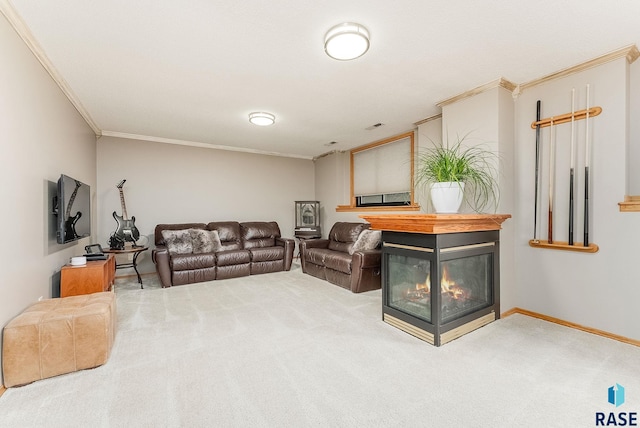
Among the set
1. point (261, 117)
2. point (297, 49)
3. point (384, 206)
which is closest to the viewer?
point (297, 49)

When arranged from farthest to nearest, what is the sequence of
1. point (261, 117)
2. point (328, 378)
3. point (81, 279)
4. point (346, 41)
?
point (261, 117) < point (81, 279) < point (346, 41) < point (328, 378)

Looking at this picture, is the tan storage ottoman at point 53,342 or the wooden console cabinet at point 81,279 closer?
the tan storage ottoman at point 53,342

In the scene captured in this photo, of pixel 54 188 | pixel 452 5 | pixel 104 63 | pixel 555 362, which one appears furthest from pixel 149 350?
Answer: pixel 452 5

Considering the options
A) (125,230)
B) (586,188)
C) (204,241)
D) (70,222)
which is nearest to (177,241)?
(204,241)

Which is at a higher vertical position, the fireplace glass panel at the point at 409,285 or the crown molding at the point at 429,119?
the crown molding at the point at 429,119

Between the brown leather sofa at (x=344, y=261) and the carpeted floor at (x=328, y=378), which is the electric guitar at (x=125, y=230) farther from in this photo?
the brown leather sofa at (x=344, y=261)

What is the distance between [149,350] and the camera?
2.23m

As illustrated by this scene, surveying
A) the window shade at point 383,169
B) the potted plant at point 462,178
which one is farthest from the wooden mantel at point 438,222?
the window shade at point 383,169

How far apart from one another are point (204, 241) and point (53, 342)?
295 cm

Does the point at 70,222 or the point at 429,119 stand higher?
the point at 429,119

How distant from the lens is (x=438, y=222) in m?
2.27

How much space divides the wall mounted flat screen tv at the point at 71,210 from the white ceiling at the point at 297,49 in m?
1.06

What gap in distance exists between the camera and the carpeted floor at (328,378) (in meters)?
1.51

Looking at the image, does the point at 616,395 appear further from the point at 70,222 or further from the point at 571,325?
the point at 70,222
